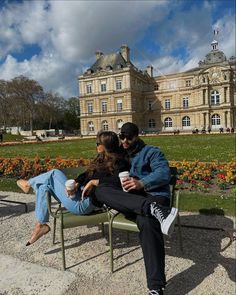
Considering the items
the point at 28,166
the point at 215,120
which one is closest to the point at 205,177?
the point at 28,166

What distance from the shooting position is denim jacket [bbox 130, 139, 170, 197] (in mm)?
3004

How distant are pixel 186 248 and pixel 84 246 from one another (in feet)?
4.01

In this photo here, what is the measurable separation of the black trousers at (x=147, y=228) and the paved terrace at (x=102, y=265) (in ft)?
1.30

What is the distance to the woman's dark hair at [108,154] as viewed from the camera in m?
3.27

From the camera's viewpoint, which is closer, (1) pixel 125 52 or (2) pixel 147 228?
(2) pixel 147 228

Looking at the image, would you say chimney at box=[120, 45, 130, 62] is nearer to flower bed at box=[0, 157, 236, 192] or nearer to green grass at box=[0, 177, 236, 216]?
flower bed at box=[0, 157, 236, 192]

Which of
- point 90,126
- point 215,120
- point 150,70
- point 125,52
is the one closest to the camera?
point 215,120

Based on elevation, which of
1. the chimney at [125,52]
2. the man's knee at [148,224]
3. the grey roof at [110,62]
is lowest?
the man's knee at [148,224]

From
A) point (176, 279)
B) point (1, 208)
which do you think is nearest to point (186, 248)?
point (176, 279)

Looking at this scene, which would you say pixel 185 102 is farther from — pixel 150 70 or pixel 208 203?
pixel 208 203

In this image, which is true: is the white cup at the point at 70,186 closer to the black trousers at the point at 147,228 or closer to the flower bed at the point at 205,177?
the black trousers at the point at 147,228

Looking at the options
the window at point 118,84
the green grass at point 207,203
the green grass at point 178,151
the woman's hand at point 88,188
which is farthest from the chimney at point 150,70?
the woman's hand at point 88,188

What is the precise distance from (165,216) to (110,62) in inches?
2255

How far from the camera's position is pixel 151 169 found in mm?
3250
